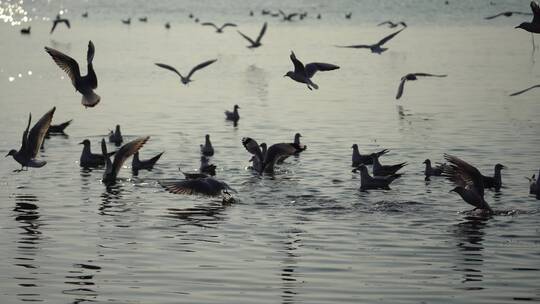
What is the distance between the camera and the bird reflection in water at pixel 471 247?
1530 cm

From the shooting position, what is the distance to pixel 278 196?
71.6 feet

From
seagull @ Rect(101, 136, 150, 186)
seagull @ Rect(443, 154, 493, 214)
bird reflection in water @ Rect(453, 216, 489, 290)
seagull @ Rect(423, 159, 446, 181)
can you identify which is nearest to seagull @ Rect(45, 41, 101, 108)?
seagull @ Rect(101, 136, 150, 186)

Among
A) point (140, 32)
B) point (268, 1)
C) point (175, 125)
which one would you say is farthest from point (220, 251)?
point (268, 1)

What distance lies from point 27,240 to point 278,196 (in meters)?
5.73

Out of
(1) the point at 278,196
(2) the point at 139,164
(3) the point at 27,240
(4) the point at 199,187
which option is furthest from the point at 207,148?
(3) the point at 27,240

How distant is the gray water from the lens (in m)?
15.1

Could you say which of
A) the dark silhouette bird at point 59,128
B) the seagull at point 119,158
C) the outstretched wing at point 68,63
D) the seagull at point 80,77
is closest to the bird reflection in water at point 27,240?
the seagull at point 119,158

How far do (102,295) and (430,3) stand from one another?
4545 inches

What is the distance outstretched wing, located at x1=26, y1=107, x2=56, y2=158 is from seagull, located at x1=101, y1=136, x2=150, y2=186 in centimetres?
154

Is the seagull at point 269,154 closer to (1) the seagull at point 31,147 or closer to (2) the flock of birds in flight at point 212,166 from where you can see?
(2) the flock of birds in flight at point 212,166

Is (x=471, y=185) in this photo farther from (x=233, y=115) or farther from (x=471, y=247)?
(x=233, y=115)

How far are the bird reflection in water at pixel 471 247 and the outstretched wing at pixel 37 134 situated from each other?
7.87 meters

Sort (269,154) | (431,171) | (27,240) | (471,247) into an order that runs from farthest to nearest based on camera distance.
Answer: (269,154) → (431,171) → (27,240) → (471,247)

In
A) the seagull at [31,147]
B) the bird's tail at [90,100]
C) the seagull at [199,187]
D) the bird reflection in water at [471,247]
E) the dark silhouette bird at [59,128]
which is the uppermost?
the bird's tail at [90,100]
